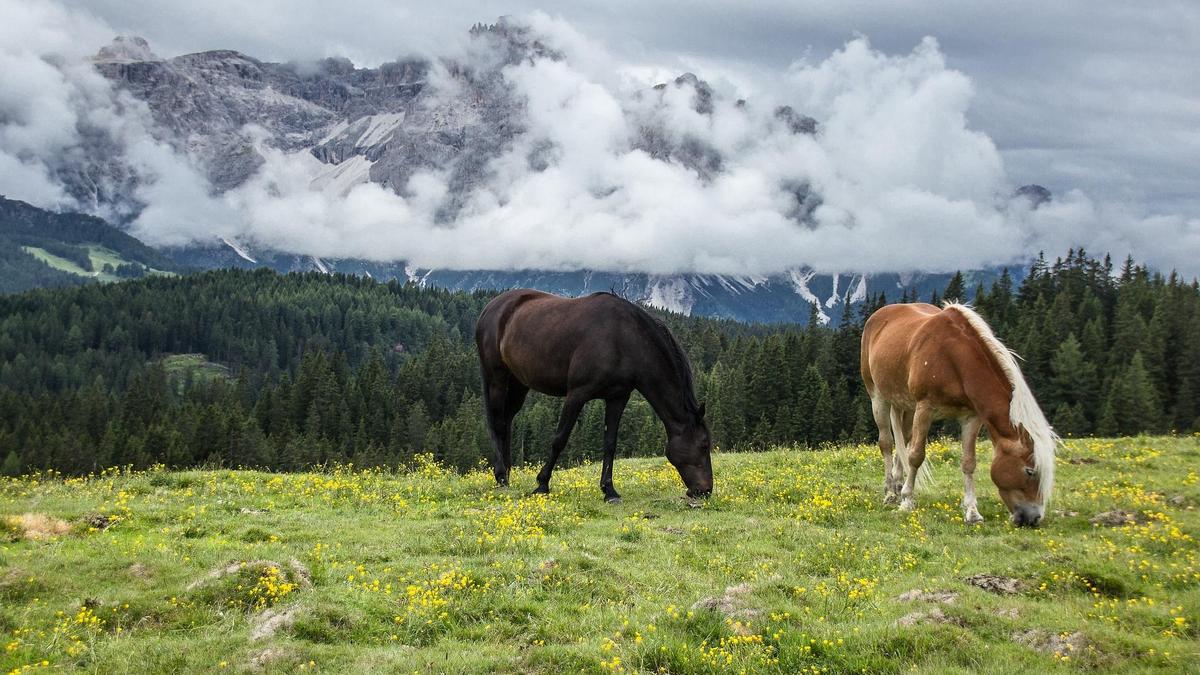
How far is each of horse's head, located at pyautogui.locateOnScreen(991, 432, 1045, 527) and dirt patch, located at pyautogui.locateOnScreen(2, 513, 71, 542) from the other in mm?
15108

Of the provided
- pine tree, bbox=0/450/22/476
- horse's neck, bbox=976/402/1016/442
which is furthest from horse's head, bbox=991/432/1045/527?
pine tree, bbox=0/450/22/476

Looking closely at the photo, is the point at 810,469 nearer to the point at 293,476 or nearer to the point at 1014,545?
the point at 1014,545

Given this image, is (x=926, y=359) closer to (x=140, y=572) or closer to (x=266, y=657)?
(x=266, y=657)

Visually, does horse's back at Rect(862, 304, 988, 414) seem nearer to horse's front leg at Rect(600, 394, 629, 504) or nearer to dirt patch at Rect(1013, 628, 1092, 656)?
horse's front leg at Rect(600, 394, 629, 504)

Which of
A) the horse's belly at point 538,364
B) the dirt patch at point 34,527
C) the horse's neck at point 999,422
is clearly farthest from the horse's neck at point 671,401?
the dirt patch at point 34,527

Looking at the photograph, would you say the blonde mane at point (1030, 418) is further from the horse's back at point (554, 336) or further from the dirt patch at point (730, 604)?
the horse's back at point (554, 336)

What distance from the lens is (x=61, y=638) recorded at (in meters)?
7.82

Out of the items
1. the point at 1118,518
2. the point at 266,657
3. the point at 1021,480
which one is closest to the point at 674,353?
the point at 1021,480

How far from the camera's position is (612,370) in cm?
1516

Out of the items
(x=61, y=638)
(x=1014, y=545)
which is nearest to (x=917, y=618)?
(x=1014, y=545)

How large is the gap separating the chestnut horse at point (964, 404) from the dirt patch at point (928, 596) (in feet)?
15.4

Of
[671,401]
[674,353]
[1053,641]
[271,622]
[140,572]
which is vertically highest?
[674,353]

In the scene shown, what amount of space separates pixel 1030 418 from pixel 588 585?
8.32m

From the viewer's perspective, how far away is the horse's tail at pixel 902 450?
15688mm
